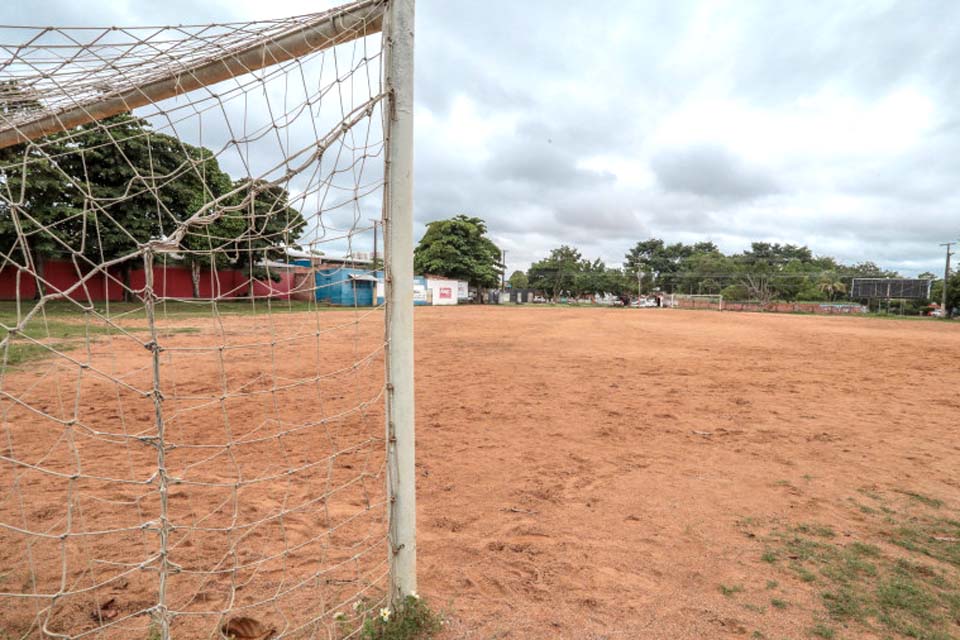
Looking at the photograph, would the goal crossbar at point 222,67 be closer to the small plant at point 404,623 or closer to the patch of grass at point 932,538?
the small plant at point 404,623

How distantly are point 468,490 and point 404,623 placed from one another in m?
1.34

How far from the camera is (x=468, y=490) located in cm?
311

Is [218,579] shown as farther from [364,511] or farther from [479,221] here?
[479,221]

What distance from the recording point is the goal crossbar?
2061 millimetres

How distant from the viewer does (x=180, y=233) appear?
1.54m

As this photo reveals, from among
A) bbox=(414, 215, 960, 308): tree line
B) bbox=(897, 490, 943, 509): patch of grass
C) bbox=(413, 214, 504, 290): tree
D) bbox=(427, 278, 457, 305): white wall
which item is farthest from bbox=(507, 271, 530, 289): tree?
bbox=(897, 490, 943, 509): patch of grass

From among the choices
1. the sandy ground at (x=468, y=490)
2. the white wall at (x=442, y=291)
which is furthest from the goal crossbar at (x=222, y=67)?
the white wall at (x=442, y=291)

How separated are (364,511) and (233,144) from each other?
2188 mm

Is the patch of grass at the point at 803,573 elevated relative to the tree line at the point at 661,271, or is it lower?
lower

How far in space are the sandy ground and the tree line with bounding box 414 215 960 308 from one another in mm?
33008

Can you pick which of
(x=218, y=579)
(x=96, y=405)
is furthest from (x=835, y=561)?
(x=96, y=405)

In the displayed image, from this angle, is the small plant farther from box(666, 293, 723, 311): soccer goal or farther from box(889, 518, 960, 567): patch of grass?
box(666, 293, 723, 311): soccer goal

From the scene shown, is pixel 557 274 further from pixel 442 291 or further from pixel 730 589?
pixel 730 589

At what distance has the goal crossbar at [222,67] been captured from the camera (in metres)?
2.06
